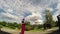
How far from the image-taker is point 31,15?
4215 mm

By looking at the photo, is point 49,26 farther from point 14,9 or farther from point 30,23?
point 14,9

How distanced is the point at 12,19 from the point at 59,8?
30.0 inches

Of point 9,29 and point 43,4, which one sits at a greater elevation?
point 43,4

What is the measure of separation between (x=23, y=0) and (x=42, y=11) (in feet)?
1.16

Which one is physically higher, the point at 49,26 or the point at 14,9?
the point at 14,9

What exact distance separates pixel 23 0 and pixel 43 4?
12.8 inches

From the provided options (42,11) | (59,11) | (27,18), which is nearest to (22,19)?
(27,18)

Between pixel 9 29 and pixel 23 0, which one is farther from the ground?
pixel 23 0

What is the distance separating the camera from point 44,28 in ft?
13.7

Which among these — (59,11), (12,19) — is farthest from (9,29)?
(59,11)

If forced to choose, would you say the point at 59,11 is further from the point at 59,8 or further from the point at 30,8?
the point at 30,8

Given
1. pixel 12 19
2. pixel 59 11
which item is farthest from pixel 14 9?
pixel 59 11

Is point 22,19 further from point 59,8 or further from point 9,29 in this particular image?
point 59,8

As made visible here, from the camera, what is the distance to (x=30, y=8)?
4.25m
